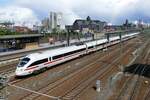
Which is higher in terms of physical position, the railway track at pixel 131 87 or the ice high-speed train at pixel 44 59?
the ice high-speed train at pixel 44 59

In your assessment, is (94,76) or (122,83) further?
(94,76)

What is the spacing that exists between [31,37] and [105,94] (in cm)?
4934

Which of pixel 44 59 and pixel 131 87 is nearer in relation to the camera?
pixel 131 87

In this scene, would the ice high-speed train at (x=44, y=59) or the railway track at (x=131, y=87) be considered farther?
the ice high-speed train at (x=44, y=59)

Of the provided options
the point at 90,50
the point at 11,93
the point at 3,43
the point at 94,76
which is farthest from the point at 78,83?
the point at 3,43

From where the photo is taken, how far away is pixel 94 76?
39750mm

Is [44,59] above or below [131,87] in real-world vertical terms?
above

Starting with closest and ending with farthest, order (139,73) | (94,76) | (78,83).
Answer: (78,83)
(94,76)
(139,73)

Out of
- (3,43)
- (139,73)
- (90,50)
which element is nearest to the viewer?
(139,73)

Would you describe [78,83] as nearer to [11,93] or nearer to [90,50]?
[11,93]

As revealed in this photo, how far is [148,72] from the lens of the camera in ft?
144

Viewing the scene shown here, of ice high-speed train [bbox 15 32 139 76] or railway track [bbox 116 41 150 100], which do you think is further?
ice high-speed train [bbox 15 32 139 76]

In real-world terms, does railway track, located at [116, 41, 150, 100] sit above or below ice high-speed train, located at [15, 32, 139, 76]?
below

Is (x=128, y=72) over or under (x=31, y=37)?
under
